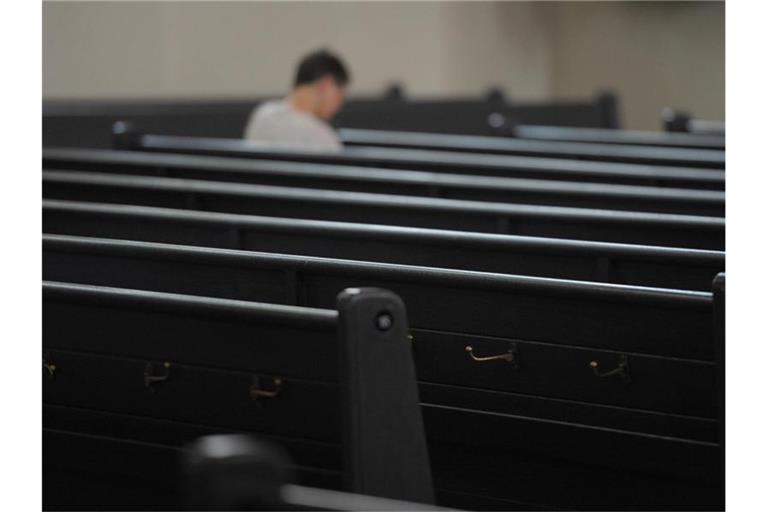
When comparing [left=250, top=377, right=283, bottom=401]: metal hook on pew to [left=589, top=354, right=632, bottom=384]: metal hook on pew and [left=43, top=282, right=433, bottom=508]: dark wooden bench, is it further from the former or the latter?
[left=589, top=354, right=632, bottom=384]: metal hook on pew

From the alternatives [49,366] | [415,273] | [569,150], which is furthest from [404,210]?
[569,150]

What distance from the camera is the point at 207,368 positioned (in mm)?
1781

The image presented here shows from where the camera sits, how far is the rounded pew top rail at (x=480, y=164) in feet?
12.2

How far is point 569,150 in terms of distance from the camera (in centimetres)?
472

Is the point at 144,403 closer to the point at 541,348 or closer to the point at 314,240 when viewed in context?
the point at 541,348

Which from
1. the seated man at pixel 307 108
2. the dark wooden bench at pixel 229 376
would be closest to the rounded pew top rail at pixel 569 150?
the seated man at pixel 307 108

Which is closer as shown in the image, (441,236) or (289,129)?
(441,236)

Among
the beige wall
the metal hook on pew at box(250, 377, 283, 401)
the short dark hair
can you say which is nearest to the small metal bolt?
the metal hook on pew at box(250, 377, 283, 401)

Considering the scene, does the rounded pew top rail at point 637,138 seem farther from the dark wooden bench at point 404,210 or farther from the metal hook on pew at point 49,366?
the metal hook on pew at point 49,366

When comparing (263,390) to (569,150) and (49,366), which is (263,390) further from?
(569,150)

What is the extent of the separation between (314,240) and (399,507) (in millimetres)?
1622

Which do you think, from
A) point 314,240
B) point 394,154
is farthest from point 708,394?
point 394,154

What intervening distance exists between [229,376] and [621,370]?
61 cm

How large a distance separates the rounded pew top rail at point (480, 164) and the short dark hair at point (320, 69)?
598 millimetres
